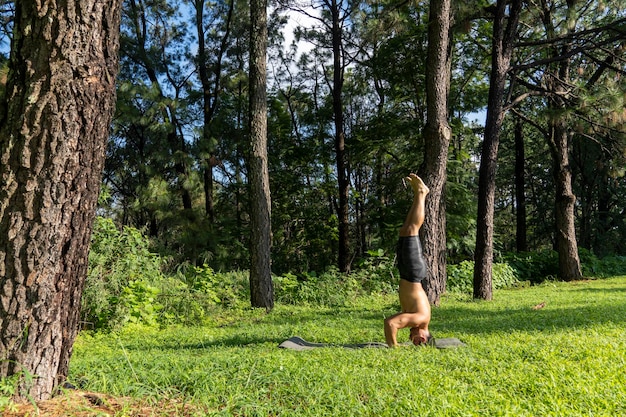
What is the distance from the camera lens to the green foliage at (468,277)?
12844 mm

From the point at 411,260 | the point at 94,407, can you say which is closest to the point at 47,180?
the point at 94,407

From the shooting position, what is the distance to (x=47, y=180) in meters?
2.58

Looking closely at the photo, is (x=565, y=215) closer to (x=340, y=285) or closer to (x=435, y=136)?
(x=340, y=285)

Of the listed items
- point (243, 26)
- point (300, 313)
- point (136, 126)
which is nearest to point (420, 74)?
point (243, 26)

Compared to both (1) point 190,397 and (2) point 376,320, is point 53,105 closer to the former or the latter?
(1) point 190,397

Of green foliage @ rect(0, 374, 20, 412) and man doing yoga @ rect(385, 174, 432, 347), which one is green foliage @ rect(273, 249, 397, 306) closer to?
man doing yoga @ rect(385, 174, 432, 347)

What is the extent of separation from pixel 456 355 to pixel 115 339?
4.85 metres

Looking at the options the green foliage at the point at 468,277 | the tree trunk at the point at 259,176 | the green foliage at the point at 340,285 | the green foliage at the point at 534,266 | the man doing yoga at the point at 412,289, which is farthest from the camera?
the green foliage at the point at 534,266

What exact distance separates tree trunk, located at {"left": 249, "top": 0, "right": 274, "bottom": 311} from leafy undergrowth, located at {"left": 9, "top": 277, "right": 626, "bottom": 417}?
2.92 metres

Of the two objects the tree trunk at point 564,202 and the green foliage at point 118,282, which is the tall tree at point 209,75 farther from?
the tree trunk at point 564,202

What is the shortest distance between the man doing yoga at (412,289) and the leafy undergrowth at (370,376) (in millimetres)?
408

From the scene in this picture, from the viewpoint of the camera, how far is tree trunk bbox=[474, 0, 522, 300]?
10.2m

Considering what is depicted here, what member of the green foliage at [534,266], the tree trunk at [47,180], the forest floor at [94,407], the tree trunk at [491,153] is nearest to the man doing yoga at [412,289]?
the forest floor at [94,407]

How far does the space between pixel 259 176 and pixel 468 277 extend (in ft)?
24.2
